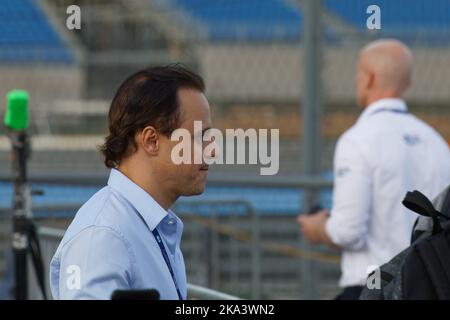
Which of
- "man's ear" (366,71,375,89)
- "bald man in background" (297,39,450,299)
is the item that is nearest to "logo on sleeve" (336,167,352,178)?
"bald man in background" (297,39,450,299)

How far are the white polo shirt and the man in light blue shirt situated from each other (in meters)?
2.14

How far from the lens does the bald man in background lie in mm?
4555

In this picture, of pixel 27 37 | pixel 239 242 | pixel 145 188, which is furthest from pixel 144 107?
pixel 27 37

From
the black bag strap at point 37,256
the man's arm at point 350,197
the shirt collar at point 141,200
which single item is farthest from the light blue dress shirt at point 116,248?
the black bag strap at point 37,256

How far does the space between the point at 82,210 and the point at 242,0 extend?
506 centimetres

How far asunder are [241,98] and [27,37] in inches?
90.8

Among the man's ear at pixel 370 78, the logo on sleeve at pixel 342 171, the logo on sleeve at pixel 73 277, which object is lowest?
the logo on sleeve at pixel 73 277

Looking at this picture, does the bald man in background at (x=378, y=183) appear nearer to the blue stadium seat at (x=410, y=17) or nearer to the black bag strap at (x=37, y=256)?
the black bag strap at (x=37, y=256)

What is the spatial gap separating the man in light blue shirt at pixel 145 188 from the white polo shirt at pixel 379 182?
7.02ft

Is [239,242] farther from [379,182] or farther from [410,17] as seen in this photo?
[379,182]

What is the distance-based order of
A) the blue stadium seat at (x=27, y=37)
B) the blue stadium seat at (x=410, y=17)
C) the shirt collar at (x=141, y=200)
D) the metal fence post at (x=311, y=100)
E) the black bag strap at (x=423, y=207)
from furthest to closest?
the blue stadium seat at (x=27, y=37) → the blue stadium seat at (x=410, y=17) → the metal fence post at (x=311, y=100) → the black bag strap at (x=423, y=207) → the shirt collar at (x=141, y=200)

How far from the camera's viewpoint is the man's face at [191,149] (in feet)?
7.84
